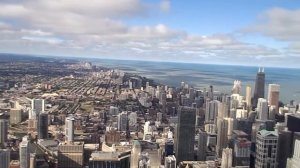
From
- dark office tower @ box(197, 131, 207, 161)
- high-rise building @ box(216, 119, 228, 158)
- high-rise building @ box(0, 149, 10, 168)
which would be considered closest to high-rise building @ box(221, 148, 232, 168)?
dark office tower @ box(197, 131, 207, 161)

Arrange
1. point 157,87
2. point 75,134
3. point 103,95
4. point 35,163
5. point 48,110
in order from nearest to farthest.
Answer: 1. point 35,163
2. point 75,134
3. point 48,110
4. point 103,95
5. point 157,87

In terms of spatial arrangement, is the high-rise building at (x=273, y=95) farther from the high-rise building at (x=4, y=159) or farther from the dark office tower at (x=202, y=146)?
the high-rise building at (x=4, y=159)

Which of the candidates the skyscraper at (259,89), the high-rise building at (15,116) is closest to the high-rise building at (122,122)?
the high-rise building at (15,116)

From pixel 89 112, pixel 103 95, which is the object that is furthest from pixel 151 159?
pixel 103 95

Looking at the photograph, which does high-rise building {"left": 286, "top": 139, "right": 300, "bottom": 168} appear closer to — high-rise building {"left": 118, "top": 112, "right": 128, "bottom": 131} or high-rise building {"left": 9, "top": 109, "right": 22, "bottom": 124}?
high-rise building {"left": 118, "top": 112, "right": 128, "bottom": 131}

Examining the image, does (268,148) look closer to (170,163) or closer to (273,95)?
(170,163)

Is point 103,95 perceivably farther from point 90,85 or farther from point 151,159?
point 151,159
